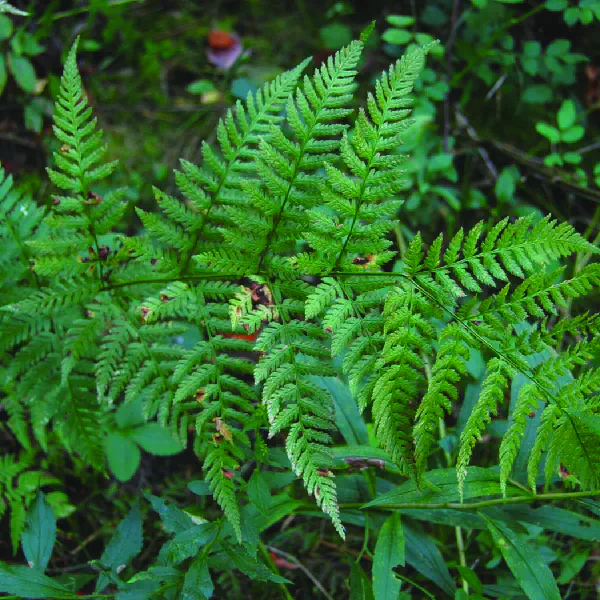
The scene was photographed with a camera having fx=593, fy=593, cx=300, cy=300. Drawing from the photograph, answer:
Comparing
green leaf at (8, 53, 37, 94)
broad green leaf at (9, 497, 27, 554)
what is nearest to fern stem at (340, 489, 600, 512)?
broad green leaf at (9, 497, 27, 554)

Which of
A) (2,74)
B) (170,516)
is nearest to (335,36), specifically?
(2,74)

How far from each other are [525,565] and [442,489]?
369 millimetres

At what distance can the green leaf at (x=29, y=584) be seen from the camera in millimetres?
1843

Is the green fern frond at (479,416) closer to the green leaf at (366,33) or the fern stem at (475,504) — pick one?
the fern stem at (475,504)

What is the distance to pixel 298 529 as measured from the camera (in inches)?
105

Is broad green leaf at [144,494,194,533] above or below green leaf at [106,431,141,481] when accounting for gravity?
above

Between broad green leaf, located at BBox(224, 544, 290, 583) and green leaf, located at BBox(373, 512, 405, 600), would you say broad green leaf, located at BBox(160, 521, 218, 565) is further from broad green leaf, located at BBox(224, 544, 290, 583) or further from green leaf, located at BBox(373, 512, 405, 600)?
green leaf, located at BBox(373, 512, 405, 600)

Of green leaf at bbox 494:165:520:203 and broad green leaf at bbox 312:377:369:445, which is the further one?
green leaf at bbox 494:165:520:203

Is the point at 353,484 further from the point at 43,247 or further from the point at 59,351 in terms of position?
the point at 43,247

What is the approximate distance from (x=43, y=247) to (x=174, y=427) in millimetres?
741

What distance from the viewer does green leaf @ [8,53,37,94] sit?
3094mm

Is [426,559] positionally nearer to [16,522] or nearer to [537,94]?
[16,522]

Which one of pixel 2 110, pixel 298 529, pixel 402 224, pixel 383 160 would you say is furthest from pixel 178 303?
pixel 2 110

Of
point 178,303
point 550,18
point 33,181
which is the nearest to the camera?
point 178,303
